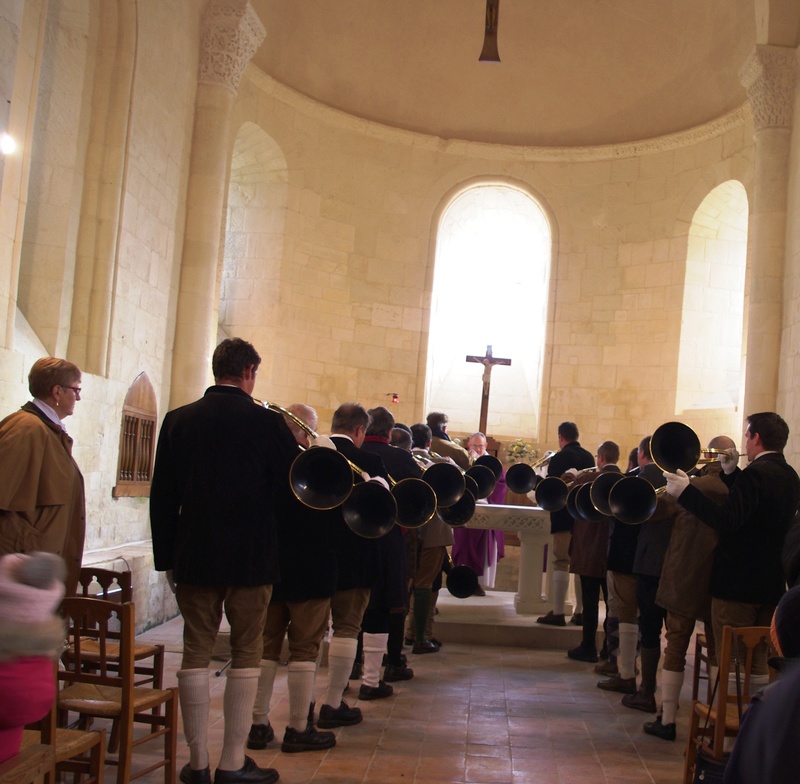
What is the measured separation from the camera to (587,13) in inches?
515

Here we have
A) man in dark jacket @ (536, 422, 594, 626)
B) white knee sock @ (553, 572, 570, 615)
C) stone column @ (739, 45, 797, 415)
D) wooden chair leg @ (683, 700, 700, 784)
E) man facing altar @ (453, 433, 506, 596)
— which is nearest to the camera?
wooden chair leg @ (683, 700, 700, 784)

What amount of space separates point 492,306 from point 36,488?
39.2 feet

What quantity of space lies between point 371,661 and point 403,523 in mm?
1070

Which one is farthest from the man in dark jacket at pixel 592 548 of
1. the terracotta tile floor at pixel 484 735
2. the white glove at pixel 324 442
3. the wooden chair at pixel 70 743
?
the wooden chair at pixel 70 743

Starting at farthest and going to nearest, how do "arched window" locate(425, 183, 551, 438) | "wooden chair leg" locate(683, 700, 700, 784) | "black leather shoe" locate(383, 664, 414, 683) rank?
1. "arched window" locate(425, 183, 551, 438)
2. "black leather shoe" locate(383, 664, 414, 683)
3. "wooden chair leg" locate(683, 700, 700, 784)

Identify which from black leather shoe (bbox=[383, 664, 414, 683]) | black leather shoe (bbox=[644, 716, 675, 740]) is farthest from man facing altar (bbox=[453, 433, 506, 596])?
black leather shoe (bbox=[644, 716, 675, 740])

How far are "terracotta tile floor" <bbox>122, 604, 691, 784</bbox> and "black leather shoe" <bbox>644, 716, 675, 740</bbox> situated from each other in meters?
0.06

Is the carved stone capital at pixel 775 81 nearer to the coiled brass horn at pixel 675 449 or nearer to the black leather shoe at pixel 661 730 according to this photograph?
the coiled brass horn at pixel 675 449

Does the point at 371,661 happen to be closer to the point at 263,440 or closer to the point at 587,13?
the point at 263,440

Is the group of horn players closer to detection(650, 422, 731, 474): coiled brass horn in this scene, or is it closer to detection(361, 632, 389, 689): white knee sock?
detection(650, 422, 731, 474): coiled brass horn

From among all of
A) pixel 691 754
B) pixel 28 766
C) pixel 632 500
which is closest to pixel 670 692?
pixel 691 754

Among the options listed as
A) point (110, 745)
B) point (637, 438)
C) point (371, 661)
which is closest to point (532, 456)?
point (637, 438)

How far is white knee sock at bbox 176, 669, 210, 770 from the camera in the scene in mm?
3697

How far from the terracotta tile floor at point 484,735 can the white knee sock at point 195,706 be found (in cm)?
33
